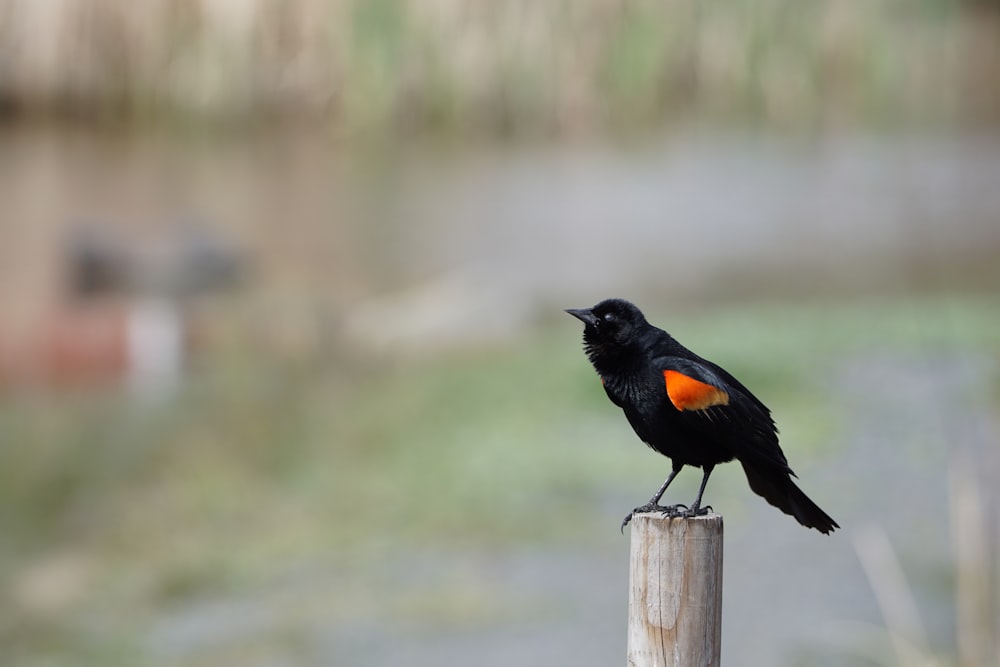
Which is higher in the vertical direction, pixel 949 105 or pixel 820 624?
pixel 949 105

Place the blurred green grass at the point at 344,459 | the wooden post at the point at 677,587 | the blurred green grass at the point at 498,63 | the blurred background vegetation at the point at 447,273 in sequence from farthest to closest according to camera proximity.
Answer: the blurred green grass at the point at 498,63 < the blurred background vegetation at the point at 447,273 < the blurred green grass at the point at 344,459 < the wooden post at the point at 677,587

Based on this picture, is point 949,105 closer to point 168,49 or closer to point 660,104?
point 660,104

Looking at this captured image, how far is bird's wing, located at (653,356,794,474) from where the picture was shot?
121 cm

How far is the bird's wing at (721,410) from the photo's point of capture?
121 cm

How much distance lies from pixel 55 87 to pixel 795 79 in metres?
4.19

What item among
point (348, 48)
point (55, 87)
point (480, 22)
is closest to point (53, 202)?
point (55, 87)

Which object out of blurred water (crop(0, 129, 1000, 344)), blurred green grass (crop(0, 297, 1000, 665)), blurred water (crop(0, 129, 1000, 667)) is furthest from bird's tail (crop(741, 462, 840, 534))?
blurred water (crop(0, 129, 1000, 344))

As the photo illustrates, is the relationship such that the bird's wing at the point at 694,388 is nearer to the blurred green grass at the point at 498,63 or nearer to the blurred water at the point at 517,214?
the blurred water at the point at 517,214

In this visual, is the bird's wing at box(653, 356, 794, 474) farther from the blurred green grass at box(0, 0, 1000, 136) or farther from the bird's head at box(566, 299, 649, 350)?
the blurred green grass at box(0, 0, 1000, 136)

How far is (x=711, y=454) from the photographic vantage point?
126cm

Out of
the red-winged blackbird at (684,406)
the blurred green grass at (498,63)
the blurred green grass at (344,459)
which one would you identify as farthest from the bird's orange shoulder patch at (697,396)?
the blurred green grass at (498,63)

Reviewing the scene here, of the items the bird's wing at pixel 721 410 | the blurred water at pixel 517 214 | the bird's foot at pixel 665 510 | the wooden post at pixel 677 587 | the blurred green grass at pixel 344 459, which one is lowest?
the wooden post at pixel 677 587

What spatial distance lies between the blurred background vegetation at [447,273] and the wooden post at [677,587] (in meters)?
A: 2.55

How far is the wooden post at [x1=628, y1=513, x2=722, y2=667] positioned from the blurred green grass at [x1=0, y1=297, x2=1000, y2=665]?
250 centimetres
